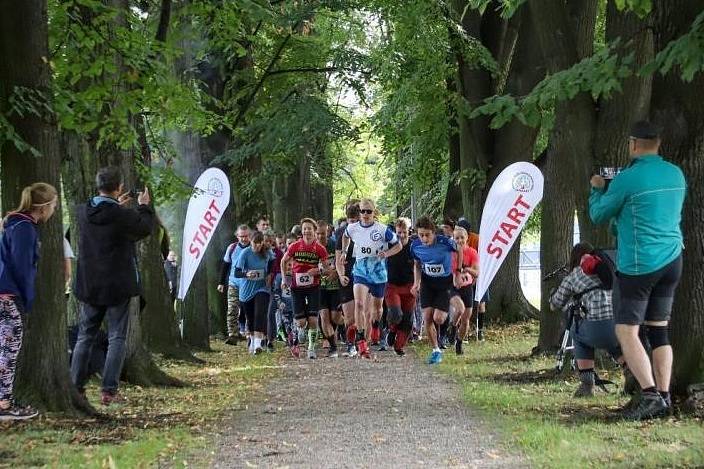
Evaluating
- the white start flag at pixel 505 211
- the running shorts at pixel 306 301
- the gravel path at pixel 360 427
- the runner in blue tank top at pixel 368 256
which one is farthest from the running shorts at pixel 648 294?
the running shorts at pixel 306 301

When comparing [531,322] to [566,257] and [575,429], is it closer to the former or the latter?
[566,257]

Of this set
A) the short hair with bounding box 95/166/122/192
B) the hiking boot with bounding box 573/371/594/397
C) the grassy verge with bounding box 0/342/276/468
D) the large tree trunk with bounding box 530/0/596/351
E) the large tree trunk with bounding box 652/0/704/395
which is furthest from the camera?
the large tree trunk with bounding box 530/0/596/351

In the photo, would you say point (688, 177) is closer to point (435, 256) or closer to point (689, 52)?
point (689, 52)

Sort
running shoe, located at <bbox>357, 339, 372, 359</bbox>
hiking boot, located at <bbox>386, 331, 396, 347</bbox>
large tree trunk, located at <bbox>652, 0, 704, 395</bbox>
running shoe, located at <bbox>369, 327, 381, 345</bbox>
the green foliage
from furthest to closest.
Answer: hiking boot, located at <bbox>386, 331, 396, 347</bbox>
running shoe, located at <bbox>369, 327, 381, 345</bbox>
running shoe, located at <bbox>357, 339, 372, 359</bbox>
large tree trunk, located at <bbox>652, 0, 704, 395</bbox>
the green foliage

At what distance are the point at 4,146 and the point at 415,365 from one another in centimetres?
796

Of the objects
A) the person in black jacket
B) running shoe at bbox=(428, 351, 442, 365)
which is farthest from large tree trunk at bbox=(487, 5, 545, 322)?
the person in black jacket

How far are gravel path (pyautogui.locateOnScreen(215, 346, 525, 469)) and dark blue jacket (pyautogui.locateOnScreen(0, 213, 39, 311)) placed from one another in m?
1.88

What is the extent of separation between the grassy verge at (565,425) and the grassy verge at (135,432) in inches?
88.4

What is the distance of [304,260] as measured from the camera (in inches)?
719

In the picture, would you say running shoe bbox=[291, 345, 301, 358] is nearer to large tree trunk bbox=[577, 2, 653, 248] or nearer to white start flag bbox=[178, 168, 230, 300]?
white start flag bbox=[178, 168, 230, 300]

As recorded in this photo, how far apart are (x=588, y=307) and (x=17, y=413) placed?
491cm

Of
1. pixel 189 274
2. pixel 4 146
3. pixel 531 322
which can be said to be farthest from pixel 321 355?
pixel 4 146

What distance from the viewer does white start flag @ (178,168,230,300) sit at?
18.0 metres

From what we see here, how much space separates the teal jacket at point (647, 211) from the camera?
345 inches
